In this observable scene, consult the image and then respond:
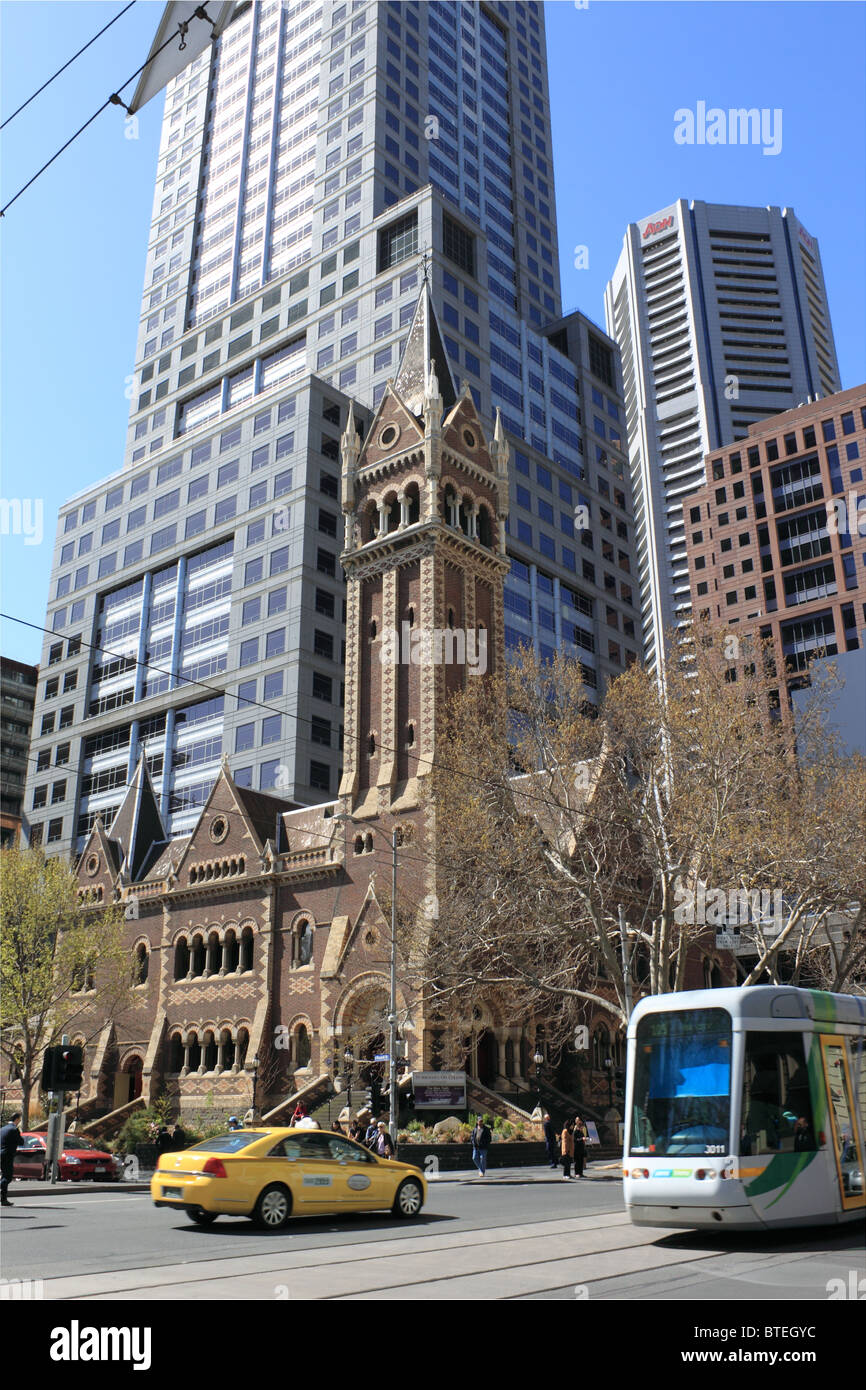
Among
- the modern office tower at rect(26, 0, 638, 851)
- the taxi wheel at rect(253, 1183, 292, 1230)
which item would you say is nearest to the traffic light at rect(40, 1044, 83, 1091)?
the taxi wheel at rect(253, 1183, 292, 1230)

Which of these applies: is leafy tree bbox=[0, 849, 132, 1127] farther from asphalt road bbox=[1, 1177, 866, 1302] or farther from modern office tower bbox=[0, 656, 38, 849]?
modern office tower bbox=[0, 656, 38, 849]

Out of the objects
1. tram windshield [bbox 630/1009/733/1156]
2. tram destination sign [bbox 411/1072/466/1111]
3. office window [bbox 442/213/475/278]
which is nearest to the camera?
tram windshield [bbox 630/1009/733/1156]

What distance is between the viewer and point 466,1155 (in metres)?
33.7

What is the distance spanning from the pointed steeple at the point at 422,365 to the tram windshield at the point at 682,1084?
148 feet

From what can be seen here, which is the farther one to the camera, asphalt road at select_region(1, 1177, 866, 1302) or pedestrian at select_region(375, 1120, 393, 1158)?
pedestrian at select_region(375, 1120, 393, 1158)

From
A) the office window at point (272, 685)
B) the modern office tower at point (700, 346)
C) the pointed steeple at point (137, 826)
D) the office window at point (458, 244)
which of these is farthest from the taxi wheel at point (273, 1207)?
the modern office tower at point (700, 346)

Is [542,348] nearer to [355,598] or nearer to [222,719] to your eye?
[222,719]

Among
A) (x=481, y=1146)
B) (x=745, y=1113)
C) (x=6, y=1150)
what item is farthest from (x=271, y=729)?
(x=745, y=1113)

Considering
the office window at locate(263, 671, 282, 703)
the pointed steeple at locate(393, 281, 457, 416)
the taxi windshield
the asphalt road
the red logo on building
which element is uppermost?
the red logo on building

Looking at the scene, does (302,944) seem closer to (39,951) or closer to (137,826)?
(39,951)

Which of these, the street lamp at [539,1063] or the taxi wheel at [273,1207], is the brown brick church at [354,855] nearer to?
the street lamp at [539,1063]

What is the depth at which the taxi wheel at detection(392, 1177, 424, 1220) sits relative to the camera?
17797mm

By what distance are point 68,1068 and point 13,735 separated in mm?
87204

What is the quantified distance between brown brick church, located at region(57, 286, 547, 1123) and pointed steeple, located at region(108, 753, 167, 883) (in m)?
3.66
